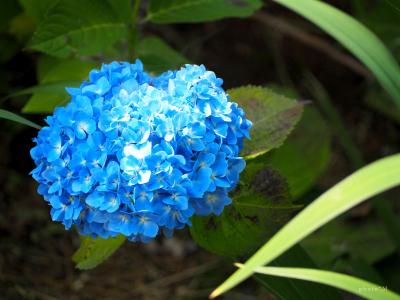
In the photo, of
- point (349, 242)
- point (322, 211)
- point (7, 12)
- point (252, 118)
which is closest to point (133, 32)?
point (252, 118)

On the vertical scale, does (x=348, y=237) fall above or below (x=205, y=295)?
above

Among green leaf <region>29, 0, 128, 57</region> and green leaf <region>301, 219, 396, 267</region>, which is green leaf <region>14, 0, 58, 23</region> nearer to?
green leaf <region>29, 0, 128, 57</region>

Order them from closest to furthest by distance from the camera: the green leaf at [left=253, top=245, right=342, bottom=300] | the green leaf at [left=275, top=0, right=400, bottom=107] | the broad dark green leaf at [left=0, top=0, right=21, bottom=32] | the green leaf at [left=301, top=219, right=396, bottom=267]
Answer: the green leaf at [left=275, top=0, right=400, bottom=107], the green leaf at [left=253, top=245, right=342, bottom=300], the broad dark green leaf at [left=0, top=0, right=21, bottom=32], the green leaf at [left=301, top=219, right=396, bottom=267]

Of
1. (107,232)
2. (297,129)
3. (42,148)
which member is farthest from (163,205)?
(297,129)

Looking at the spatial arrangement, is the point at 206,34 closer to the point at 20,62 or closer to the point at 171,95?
the point at 20,62

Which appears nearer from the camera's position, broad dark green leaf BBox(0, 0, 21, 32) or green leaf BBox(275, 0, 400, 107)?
green leaf BBox(275, 0, 400, 107)

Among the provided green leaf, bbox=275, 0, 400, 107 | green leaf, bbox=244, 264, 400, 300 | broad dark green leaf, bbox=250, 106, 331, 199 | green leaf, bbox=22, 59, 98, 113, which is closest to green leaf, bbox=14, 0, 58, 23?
green leaf, bbox=22, 59, 98, 113

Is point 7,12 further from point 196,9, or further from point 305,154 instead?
point 305,154
